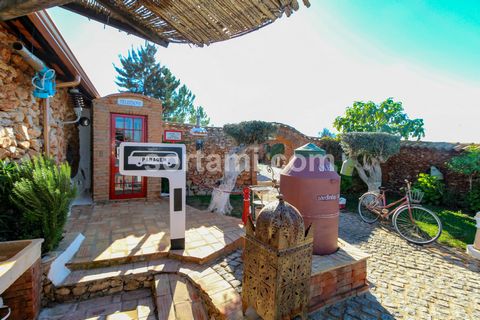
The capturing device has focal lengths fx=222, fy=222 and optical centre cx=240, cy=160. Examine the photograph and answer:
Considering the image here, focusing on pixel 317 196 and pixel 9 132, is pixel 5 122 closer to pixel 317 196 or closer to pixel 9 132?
pixel 9 132

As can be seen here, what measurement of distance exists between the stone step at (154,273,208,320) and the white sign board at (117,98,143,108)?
5.04m

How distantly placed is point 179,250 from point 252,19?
3.29 metres

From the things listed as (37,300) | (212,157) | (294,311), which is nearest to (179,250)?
(37,300)

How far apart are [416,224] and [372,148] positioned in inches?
124

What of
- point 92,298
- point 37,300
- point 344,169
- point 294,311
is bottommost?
point 92,298

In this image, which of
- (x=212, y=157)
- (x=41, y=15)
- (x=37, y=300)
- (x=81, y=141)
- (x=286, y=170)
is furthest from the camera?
(x=212, y=157)

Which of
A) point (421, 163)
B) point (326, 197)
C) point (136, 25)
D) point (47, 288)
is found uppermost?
point (136, 25)

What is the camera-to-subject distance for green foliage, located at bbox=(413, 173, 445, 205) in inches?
310

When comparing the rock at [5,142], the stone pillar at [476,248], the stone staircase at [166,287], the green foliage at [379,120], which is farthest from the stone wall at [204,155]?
the green foliage at [379,120]

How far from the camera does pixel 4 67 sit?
3039 millimetres

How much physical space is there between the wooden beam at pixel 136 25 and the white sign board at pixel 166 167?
56.9 inches

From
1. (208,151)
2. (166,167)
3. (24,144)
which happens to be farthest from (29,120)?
(208,151)

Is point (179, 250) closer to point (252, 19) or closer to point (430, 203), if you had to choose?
point (252, 19)

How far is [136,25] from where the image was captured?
2.74 metres
